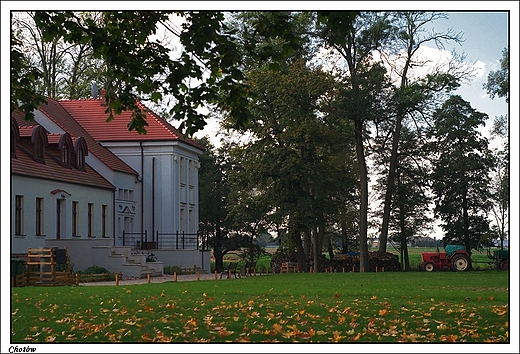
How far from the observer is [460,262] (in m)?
49.5

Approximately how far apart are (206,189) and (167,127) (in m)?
15.6

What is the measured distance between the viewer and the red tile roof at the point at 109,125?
5194 cm

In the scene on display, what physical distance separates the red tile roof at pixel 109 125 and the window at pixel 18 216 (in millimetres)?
14262

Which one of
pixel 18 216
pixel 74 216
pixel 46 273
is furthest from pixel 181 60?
pixel 74 216

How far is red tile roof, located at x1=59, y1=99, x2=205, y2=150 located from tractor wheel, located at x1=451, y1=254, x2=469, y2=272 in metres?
17.4

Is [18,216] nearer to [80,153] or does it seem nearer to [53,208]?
[53,208]

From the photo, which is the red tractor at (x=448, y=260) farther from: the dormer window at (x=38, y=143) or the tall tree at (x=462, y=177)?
the dormer window at (x=38, y=143)

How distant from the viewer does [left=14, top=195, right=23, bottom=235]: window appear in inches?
1456

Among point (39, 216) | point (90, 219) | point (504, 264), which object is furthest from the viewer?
point (504, 264)

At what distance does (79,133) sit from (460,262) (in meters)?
23.1

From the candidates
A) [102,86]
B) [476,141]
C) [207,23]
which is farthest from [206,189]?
[207,23]

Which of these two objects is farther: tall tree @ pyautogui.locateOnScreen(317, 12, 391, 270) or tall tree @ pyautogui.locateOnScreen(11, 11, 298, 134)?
tall tree @ pyautogui.locateOnScreen(317, 12, 391, 270)

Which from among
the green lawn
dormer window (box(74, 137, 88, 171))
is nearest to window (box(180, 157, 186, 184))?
dormer window (box(74, 137, 88, 171))

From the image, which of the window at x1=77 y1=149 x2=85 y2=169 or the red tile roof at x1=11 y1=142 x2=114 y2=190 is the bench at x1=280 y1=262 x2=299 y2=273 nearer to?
the red tile roof at x1=11 y1=142 x2=114 y2=190
